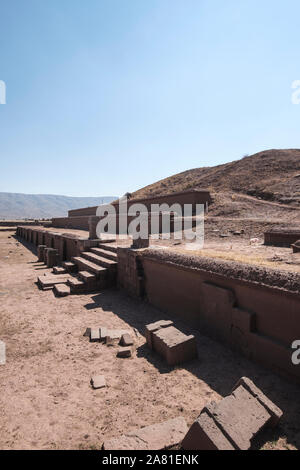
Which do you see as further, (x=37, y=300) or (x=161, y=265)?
(x=37, y=300)

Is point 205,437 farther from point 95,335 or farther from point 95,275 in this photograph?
point 95,275

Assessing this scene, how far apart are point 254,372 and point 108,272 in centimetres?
559

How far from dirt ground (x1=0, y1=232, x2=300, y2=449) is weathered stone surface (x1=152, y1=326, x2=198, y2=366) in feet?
0.40

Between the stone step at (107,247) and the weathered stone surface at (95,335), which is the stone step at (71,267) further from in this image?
the weathered stone surface at (95,335)

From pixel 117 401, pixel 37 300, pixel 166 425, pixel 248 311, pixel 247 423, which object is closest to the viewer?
pixel 247 423

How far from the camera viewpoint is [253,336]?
4164 millimetres

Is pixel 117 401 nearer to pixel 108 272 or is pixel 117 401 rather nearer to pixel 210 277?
pixel 210 277

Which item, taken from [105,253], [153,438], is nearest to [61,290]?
[105,253]

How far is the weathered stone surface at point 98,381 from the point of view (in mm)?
3777

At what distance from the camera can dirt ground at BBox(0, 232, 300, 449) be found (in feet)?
9.79

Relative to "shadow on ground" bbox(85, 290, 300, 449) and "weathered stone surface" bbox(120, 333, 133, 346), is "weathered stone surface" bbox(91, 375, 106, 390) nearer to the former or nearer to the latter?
"shadow on ground" bbox(85, 290, 300, 449)

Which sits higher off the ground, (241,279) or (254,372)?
(241,279)
